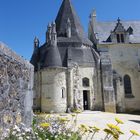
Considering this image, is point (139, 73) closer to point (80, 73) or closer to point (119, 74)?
point (119, 74)

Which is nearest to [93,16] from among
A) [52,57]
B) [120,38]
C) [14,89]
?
[120,38]

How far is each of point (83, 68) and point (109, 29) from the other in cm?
969

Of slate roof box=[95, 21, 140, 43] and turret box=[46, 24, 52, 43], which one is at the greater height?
slate roof box=[95, 21, 140, 43]

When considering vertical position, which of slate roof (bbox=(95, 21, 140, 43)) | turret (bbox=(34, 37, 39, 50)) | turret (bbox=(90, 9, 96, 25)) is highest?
turret (bbox=(90, 9, 96, 25))

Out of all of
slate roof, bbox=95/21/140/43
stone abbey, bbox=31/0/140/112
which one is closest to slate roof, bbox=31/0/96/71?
stone abbey, bbox=31/0/140/112

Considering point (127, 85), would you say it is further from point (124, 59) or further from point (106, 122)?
point (106, 122)

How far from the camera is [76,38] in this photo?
77.5ft

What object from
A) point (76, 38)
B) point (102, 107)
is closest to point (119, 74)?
point (102, 107)

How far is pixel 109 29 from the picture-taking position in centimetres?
2848

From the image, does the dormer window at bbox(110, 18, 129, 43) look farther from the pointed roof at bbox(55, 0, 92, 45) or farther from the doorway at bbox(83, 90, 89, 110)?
the doorway at bbox(83, 90, 89, 110)

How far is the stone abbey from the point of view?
20531 mm

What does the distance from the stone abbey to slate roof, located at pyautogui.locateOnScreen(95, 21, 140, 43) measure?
0.01m

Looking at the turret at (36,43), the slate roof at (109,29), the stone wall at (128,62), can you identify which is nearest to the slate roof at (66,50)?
the turret at (36,43)

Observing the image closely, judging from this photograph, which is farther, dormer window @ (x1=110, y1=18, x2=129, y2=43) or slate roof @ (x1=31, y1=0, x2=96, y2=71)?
dormer window @ (x1=110, y1=18, x2=129, y2=43)
